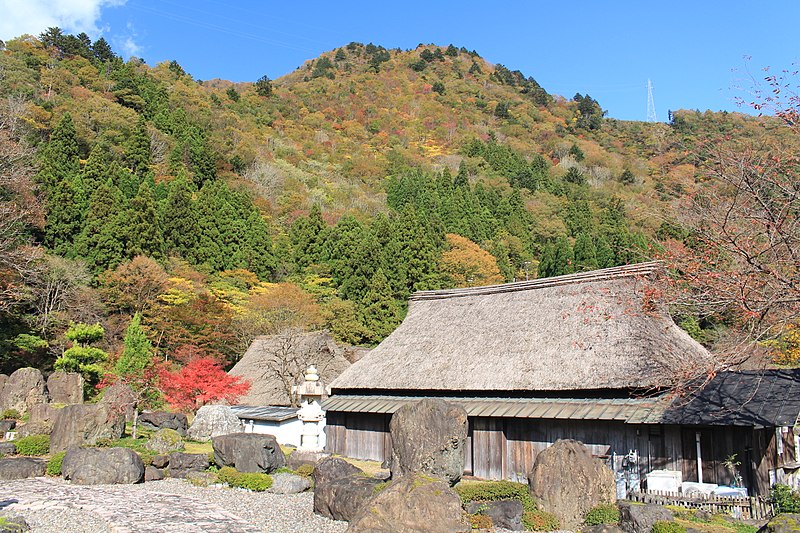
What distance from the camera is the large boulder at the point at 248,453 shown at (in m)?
15.8

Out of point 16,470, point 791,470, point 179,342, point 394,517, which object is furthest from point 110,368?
point 791,470

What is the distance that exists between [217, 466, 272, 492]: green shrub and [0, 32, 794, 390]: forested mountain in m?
10.8

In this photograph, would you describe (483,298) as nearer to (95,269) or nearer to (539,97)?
(95,269)

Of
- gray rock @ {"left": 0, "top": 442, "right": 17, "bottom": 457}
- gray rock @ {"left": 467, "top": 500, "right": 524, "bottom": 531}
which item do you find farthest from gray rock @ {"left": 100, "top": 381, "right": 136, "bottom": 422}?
gray rock @ {"left": 467, "top": 500, "right": 524, "bottom": 531}

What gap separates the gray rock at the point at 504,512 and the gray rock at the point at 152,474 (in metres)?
8.67

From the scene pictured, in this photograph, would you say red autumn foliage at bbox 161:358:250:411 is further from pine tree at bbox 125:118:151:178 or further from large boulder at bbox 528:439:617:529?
pine tree at bbox 125:118:151:178

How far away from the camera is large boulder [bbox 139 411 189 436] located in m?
23.9

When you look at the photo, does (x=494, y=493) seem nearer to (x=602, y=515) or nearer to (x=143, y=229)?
(x=602, y=515)

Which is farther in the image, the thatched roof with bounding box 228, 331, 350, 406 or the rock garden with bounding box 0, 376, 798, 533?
the thatched roof with bounding box 228, 331, 350, 406

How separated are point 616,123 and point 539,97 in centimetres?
1613

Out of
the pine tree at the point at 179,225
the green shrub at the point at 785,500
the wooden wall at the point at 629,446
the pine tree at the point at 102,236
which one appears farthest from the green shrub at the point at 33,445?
the pine tree at the point at 179,225

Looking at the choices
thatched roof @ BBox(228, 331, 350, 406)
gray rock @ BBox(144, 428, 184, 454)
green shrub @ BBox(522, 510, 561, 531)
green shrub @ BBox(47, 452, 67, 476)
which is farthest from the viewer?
thatched roof @ BBox(228, 331, 350, 406)

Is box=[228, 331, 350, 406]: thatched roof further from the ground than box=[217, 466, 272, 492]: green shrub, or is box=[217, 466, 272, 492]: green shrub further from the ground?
box=[228, 331, 350, 406]: thatched roof

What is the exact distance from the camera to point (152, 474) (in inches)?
622
